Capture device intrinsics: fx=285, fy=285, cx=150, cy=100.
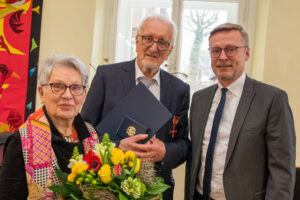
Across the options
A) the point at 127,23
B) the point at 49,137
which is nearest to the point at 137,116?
the point at 49,137

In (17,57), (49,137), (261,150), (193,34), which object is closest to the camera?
(49,137)

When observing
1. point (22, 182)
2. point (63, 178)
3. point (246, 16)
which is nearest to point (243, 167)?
point (63, 178)

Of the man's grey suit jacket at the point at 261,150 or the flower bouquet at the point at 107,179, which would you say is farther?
the man's grey suit jacket at the point at 261,150

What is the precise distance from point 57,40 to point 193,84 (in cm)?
154

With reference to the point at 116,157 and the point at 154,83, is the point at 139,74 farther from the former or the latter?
the point at 116,157

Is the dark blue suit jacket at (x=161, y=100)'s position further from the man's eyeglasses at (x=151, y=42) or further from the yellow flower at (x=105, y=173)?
the yellow flower at (x=105, y=173)

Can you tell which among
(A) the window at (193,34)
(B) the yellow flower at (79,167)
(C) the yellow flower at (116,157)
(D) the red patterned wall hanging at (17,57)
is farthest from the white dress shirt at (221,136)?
(D) the red patterned wall hanging at (17,57)

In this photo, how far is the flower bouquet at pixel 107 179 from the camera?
972 mm

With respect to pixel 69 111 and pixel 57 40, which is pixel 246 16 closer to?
pixel 57 40

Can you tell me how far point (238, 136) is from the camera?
162 cm

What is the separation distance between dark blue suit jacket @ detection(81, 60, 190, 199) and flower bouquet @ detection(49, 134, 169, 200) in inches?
24.2

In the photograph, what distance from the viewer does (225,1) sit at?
3.23 metres

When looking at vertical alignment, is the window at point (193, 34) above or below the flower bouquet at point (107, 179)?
above

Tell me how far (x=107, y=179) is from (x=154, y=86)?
98 cm
